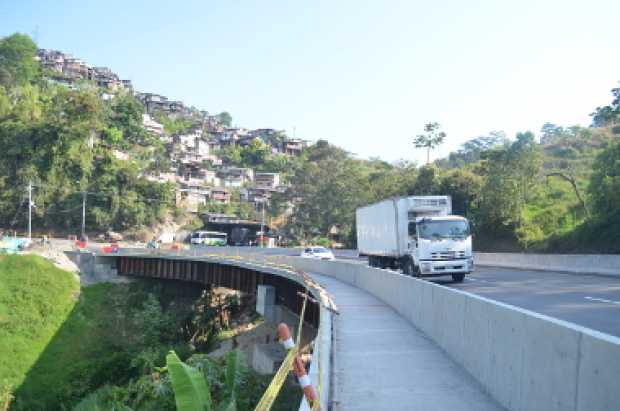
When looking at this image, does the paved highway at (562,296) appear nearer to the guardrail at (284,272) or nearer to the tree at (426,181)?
the guardrail at (284,272)

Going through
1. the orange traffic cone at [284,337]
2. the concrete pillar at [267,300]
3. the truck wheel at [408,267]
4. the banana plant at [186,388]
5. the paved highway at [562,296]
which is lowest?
the concrete pillar at [267,300]

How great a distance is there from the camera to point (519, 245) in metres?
53.8

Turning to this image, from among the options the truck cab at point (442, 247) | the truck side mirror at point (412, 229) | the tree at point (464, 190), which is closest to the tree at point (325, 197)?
the tree at point (464, 190)

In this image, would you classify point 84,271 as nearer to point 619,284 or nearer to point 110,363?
point 110,363

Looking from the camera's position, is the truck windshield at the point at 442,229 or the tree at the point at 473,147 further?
the tree at the point at 473,147

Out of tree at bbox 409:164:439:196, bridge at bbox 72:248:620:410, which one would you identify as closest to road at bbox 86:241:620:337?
bridge at bbox 72:248:620:410

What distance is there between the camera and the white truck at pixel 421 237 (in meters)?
25.4

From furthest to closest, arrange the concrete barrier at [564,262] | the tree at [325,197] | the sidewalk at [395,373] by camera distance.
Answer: the tree at [325,197]
the concrete barrier at [564,262]
the sidewalk at [395,373]

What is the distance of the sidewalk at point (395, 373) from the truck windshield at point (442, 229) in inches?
401

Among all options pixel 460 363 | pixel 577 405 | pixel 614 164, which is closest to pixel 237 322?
pixel 614 164

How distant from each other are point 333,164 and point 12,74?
9056cm

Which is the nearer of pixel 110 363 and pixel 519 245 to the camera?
pixel 110 363

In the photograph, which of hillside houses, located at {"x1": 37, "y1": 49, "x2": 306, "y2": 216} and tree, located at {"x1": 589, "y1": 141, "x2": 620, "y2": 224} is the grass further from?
hillside houses, located at {"x1": 37, "y1": 49, "x2": 306, "y2": 216}

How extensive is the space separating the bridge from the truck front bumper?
231 inches
